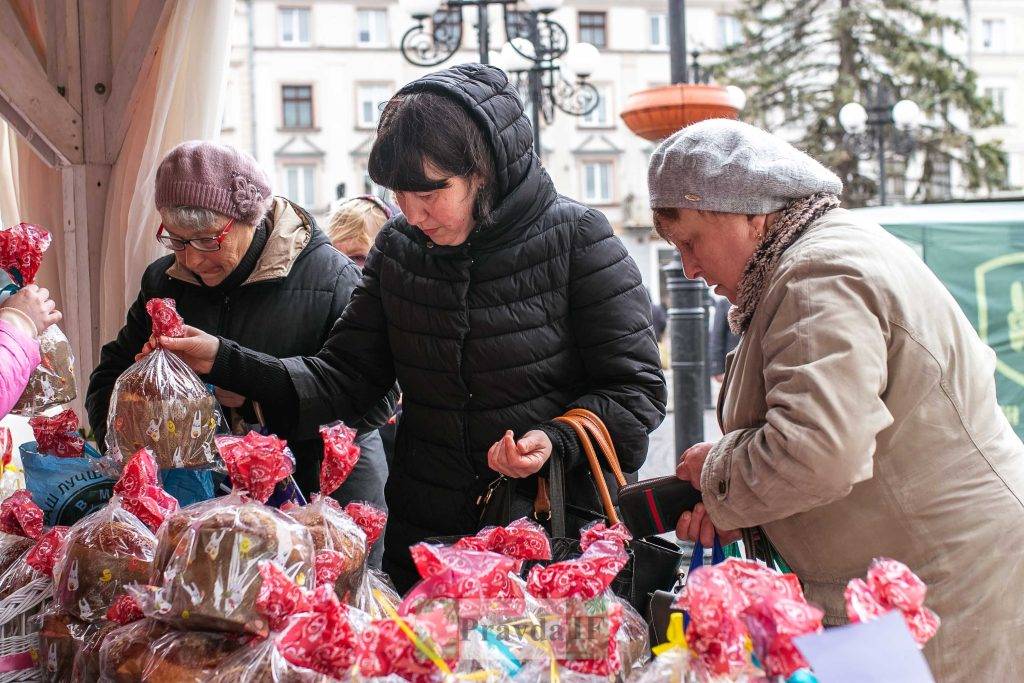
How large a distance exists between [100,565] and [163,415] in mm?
442

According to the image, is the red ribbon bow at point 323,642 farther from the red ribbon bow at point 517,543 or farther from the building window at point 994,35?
the building window at point 994,35

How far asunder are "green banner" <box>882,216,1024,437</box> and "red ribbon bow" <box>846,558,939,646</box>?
20.1ft

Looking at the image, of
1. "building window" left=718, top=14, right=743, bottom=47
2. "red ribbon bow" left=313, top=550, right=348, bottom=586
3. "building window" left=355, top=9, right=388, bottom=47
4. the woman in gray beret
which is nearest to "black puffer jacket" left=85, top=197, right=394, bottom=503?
"red ribbon bow" left=313, top=550, right=348, bottom=586

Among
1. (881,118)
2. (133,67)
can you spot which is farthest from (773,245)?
(881,118)

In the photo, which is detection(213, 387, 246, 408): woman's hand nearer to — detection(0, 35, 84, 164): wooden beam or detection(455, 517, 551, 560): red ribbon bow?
detection(455, 517, 551, 560): red ribbon bow

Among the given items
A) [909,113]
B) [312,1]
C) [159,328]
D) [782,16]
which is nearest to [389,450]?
[159,328]

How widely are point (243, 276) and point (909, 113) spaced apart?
14.4m

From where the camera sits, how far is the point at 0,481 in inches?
106

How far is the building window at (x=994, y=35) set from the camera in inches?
1425

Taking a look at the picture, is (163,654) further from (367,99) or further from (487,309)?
(367,99)

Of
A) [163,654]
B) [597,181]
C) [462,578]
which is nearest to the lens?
[462,578]

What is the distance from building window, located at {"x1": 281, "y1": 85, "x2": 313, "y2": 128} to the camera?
108 feet

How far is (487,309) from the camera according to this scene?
231 centimetres

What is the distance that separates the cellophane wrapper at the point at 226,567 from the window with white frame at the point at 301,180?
3179cm
